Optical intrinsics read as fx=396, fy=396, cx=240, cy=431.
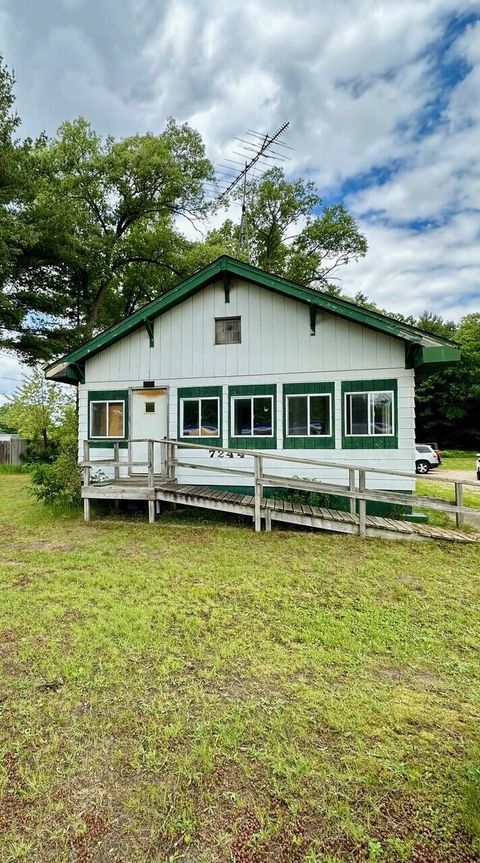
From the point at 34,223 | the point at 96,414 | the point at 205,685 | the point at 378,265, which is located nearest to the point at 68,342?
the point at 34,223

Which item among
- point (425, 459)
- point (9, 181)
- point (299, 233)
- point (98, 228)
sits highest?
point (299, 233)

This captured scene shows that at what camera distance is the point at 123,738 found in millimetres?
2402

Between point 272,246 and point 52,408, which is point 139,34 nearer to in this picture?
point 52,408

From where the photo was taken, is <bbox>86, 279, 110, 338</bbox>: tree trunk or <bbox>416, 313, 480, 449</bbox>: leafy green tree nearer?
<bbox>86, 279, 110, 338</bbox>: tree trunk

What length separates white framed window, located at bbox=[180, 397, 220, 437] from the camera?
31.7 ft

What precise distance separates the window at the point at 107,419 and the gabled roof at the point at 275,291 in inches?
39.7

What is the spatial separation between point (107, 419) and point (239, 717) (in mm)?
8810

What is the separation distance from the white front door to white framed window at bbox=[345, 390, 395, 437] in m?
4.47

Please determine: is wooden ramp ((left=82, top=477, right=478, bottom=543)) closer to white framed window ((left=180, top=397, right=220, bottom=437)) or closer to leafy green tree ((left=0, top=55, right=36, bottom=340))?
white framed window ((left=180, top=397, right=220, bottom=437))

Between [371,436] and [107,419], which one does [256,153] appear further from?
[371,436]

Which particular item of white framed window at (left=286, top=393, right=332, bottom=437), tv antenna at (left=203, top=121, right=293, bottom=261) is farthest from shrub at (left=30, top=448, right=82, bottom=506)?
tv antenna at (left=203, top=121, right=293, bottom=261)

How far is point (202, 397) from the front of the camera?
32.0 ft

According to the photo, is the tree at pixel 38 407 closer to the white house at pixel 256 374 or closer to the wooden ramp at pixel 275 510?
the white house at pixel 256 374

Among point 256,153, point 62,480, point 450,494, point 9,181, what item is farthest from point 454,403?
point 9,181
